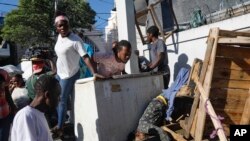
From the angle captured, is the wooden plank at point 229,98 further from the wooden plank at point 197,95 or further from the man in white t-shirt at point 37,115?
the man in white t-shirt at point 37,115

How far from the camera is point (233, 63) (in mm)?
3865

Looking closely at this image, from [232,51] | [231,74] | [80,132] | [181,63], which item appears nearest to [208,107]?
[231,74]

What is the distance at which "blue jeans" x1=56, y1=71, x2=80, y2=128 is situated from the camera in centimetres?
443

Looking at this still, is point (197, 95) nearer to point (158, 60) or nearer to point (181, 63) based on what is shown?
point (158, 60)

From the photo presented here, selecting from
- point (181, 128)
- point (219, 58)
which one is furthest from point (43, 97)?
point (181, 128)

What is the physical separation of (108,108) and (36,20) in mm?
17471

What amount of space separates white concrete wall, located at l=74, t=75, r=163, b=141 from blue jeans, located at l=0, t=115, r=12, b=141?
819mm

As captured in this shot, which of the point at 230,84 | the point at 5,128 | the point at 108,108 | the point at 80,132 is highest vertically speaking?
the point at 230,84

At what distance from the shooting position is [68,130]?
4.85m

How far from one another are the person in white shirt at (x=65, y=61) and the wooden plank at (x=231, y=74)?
1595 millimetres

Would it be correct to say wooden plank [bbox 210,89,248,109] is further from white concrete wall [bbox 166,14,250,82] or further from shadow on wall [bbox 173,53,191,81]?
shadow on wall [bbox 173,53,191,81]

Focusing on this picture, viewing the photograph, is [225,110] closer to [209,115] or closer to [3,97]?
[209,115]

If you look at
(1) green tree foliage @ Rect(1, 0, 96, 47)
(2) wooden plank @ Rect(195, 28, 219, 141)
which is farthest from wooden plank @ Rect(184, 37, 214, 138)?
(1) green tree foliage @ Rect(1, 0, 96, 47)

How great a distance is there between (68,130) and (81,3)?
18.4 meters
